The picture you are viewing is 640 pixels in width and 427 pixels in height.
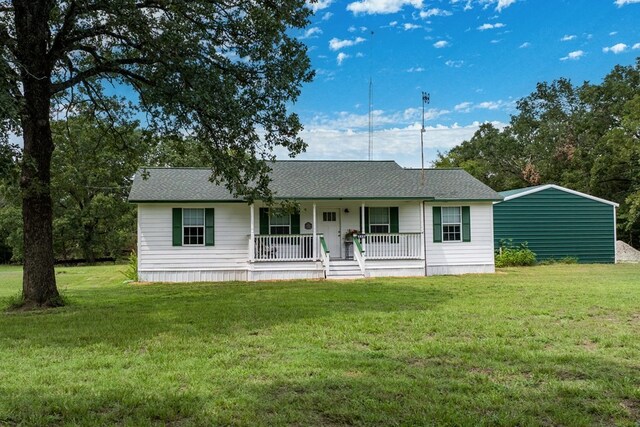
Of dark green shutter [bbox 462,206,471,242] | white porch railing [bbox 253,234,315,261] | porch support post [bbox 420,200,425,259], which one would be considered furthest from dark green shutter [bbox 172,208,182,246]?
dark green shutter [bbox 462,206,471,242]

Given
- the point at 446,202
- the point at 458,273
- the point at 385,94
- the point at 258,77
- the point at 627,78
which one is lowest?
the point at 458,273

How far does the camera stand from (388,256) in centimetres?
1531

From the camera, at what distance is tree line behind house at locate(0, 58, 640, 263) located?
2761cm

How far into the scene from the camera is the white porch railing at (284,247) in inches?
582

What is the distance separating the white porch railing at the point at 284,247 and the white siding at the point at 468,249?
4171 millimetres

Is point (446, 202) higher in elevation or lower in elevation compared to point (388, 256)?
higher

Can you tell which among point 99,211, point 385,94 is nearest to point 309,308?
point 385,94

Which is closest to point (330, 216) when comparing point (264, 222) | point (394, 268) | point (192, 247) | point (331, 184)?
point (331, 184)

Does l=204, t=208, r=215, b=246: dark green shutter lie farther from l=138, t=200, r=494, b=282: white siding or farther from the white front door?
the white front door

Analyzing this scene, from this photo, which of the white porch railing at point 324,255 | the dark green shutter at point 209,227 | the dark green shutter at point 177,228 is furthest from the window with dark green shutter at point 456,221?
the dark green shutter at point 177,228

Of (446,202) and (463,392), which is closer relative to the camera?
(463,392)

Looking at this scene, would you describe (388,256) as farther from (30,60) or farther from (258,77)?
(30,60)

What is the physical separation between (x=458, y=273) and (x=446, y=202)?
245 cm

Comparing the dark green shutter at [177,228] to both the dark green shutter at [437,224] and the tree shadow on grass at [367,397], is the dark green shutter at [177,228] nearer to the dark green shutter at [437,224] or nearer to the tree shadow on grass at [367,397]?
the dark green shutter at [437,224]
